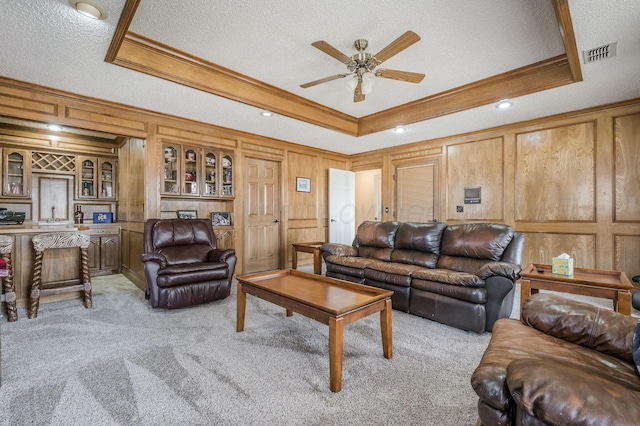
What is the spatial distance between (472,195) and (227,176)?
4014 mm

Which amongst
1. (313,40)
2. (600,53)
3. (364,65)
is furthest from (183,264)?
(600,53)

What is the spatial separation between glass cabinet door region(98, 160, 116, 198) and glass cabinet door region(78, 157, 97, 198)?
0.35 feet

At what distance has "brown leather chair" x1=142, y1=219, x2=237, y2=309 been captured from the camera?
3246mm

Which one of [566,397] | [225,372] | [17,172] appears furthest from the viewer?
[17,172]

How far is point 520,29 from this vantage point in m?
2.56

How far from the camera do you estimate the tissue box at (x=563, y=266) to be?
2.52 m

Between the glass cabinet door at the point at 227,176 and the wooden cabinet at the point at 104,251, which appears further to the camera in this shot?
the wooden cabinet at the point at 104,251

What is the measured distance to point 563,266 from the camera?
2549 millimetres

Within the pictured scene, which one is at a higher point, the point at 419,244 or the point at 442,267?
the point at 419,244

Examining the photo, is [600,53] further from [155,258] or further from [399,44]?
[155,258]

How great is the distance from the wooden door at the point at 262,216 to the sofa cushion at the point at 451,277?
122 inches

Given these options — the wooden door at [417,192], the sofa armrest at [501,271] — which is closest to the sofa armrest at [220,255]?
the sofa armrest at [501,271]

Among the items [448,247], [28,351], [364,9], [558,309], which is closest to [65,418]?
[28,351]

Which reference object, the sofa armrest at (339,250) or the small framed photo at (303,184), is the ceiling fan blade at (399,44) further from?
the small framed photo at (303,184)
